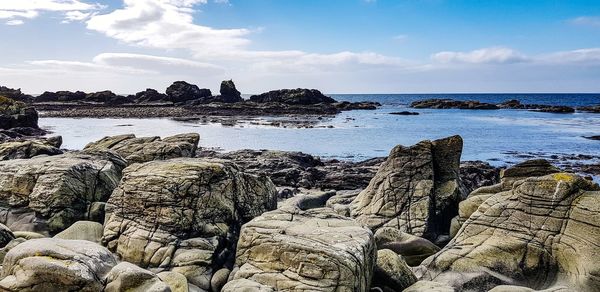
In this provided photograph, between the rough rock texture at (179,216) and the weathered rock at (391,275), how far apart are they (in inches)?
143

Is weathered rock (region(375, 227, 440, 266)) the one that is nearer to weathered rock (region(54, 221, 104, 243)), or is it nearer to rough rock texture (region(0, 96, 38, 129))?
weathered rock (region(54, 221, 104, 243))

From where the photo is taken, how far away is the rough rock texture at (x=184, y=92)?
12181 centimetres

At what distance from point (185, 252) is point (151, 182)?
7.44 ft

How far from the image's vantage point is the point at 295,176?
2495 centimetres

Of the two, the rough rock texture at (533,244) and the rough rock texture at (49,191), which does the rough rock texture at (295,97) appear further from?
the rough rock texture at (533,244)

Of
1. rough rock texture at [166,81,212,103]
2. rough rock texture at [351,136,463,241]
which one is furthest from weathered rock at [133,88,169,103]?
rough rock texture at [351,136,463,241]

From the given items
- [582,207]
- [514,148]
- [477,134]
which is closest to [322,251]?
[582,207]

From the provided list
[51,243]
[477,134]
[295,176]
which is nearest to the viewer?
[51,243]

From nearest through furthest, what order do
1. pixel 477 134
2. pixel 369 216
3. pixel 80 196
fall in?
pixel 80 196 < pixel 369 216 < pixel 477 134

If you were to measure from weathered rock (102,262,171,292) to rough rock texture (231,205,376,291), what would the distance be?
1.82 meters

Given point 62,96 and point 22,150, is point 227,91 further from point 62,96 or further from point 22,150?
point 22,150

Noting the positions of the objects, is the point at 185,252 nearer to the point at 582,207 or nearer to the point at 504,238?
→ the point at 504,238

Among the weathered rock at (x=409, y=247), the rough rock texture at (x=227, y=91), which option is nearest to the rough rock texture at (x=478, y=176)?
the weathered rock at (x=409, y=247)

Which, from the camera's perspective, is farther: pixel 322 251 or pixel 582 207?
pixel 582 207
